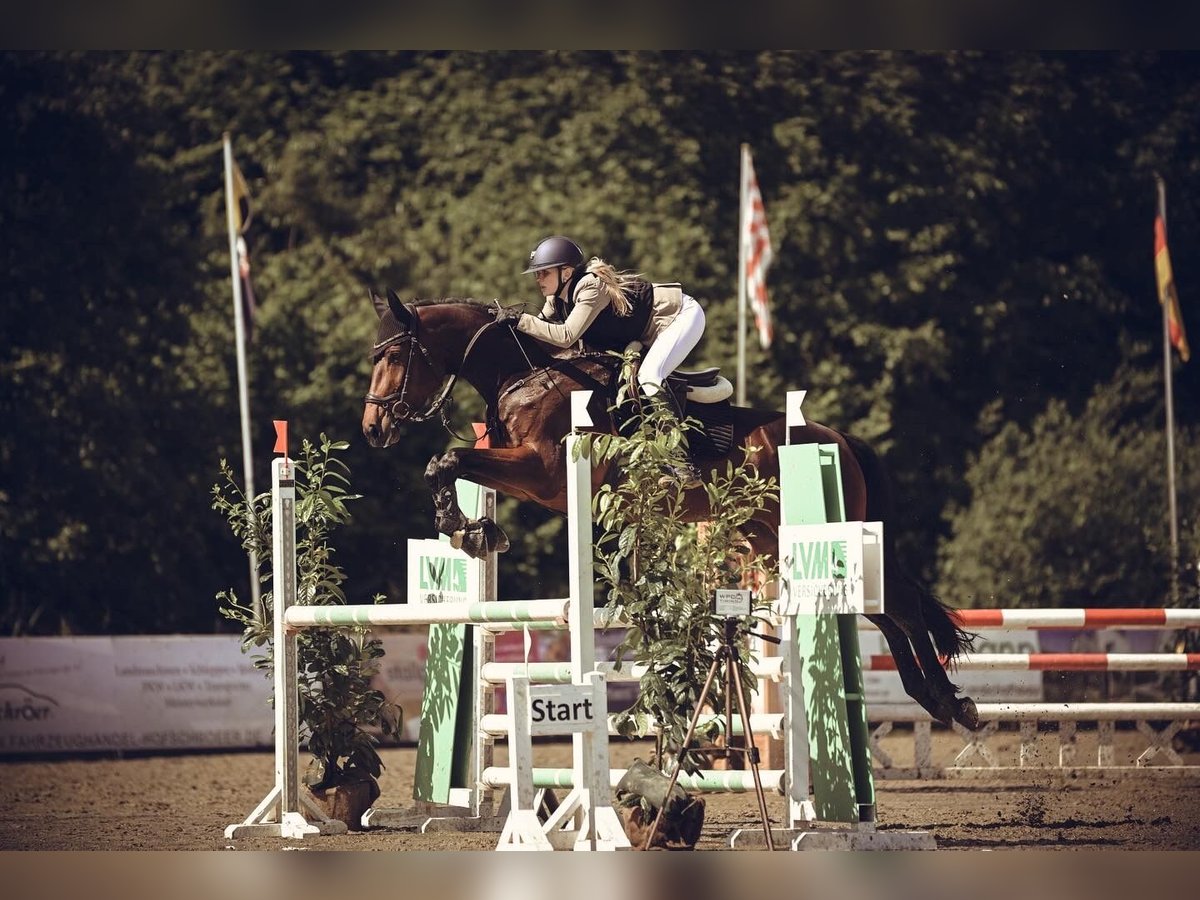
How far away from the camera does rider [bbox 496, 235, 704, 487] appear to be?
6.01m

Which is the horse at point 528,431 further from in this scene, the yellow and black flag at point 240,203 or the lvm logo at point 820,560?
the yellow and black flag at point 240,203

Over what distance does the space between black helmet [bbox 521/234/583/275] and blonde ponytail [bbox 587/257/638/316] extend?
58 mm

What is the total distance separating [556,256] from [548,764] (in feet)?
16.2

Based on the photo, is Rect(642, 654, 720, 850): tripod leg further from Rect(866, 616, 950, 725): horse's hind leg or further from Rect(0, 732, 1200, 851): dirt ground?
Rect(866, 616, 950, 725): horse's hind leg

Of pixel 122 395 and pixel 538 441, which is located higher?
pixel 122 395

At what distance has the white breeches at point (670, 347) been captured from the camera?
19.8 ft

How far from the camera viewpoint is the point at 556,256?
606cm

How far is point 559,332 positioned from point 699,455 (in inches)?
25.7

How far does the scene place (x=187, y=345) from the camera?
51.5 feet

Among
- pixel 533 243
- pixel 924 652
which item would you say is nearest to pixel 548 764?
pixel 924 652

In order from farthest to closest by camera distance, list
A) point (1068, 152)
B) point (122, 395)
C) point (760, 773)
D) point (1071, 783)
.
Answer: point (1068, 152)
point (122, 395)
point (1071, 783)
point (760, 773)
